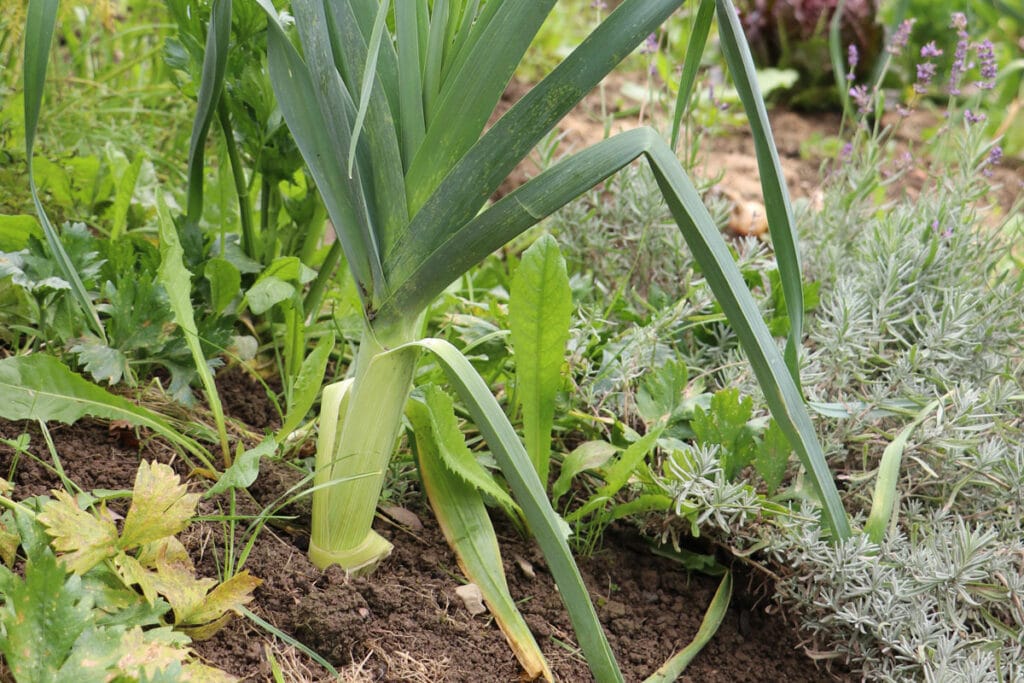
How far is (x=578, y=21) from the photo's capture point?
4.16m

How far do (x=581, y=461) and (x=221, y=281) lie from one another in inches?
26.0

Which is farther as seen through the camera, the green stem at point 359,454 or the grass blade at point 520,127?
the green stem at point 359,454

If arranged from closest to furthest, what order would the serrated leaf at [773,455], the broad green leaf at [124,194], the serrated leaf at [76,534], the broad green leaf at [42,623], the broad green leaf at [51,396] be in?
the broad green leaf at [42,623]
the serrated leaf at [76,534]
the broad green leaf at [51,396]
the serrated leaf at [773,455]
the broad green leaf at [124,194]

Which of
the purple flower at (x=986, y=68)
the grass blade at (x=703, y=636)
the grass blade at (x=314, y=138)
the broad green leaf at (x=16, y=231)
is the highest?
the grass blade at (x=314, y=138)

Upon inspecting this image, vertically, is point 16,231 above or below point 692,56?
below

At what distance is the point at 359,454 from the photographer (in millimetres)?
1337

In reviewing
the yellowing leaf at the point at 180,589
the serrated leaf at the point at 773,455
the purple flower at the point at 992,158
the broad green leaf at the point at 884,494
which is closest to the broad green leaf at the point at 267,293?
the yellowing leaf at the point at 180,589

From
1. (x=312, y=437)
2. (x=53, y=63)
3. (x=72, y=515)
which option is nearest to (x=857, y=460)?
(x=312, y=437)

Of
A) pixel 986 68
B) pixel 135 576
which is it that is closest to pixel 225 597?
pixel 135 576

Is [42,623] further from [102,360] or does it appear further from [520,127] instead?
[520,127]

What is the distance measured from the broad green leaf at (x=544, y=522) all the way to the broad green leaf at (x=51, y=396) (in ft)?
1.78

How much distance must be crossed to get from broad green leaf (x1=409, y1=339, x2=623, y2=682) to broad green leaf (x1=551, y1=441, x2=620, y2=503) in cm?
43

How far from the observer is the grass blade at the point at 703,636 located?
1.49 meters

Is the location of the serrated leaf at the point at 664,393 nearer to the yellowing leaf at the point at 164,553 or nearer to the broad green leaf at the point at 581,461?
the broad green leaf at the point at 581,461
